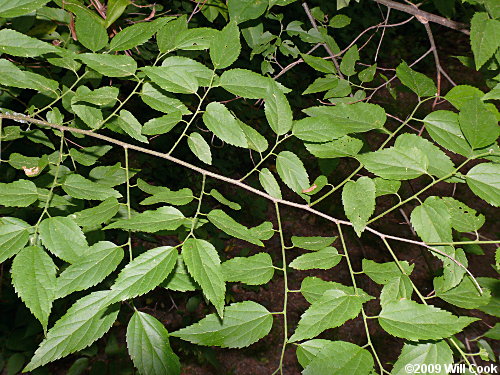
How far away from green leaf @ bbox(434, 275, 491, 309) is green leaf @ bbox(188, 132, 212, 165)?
895mm

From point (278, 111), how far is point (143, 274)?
2.11ft

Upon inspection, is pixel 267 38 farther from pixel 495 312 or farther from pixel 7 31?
pixel 495 312

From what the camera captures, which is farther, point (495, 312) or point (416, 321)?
point (495, 312)

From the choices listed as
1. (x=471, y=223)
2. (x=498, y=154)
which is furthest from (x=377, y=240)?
(x=498, y=154)

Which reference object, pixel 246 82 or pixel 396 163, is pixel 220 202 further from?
pixel 396 163

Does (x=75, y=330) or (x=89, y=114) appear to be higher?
(x=89, y=114)

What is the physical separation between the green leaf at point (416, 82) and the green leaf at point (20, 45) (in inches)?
46.3

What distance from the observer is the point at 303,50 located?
4.02 m

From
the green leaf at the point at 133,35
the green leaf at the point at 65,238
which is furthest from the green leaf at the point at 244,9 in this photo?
the green leaf at the point at 65,238

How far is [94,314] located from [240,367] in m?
2.90

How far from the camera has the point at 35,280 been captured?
97cm

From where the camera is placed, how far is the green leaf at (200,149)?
130 cm

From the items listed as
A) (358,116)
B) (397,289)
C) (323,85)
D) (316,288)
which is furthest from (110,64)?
(397,289)

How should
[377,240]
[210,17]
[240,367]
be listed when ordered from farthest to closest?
[377,240] → [240,367] → [210,17]
